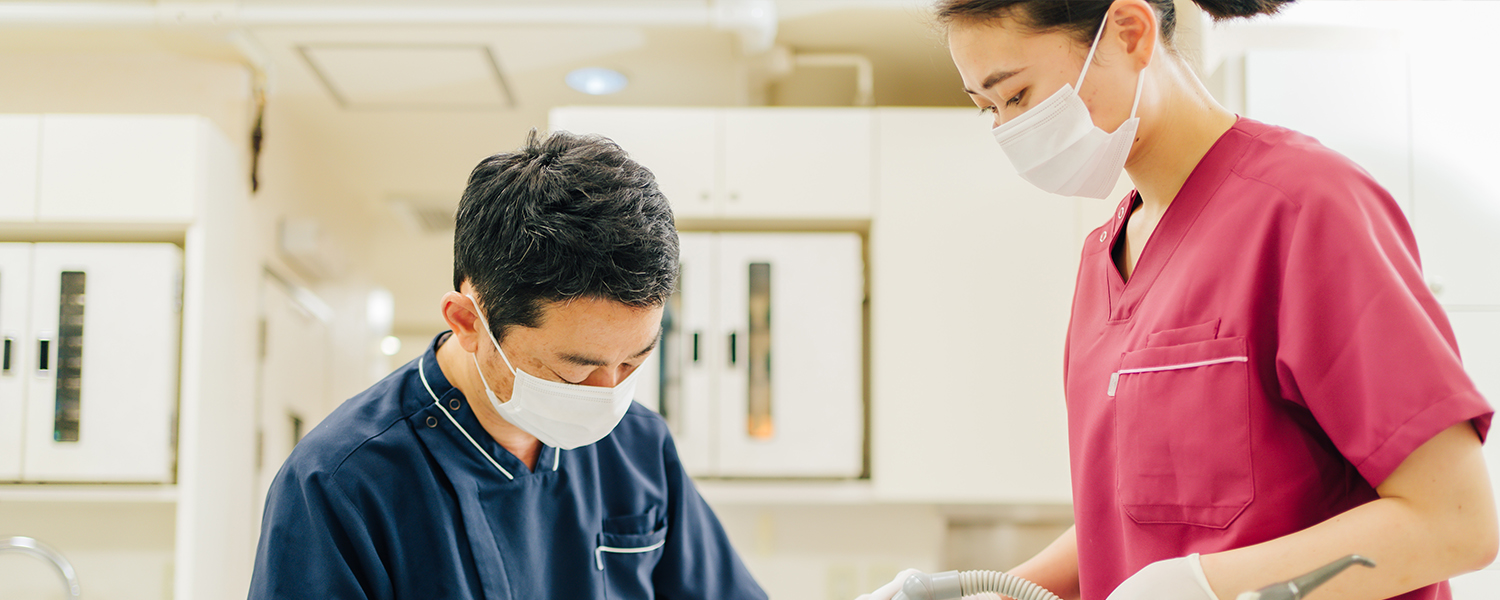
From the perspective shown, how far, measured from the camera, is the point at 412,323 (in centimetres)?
472

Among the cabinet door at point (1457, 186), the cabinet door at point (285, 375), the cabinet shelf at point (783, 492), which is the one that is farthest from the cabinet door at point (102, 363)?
the cabinet door at point (1457, 186)

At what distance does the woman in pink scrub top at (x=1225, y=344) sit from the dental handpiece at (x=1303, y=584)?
0.12ft

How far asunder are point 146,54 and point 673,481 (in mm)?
2059

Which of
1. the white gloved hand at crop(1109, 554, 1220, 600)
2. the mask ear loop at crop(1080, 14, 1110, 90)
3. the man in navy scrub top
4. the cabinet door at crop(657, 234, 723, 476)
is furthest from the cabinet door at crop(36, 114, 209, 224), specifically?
the white gloved hand at crop(1109, 554, 1220, 600)

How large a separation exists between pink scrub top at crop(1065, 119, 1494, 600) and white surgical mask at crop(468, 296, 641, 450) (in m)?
0.52

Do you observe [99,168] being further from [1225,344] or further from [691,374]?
[1225,344]

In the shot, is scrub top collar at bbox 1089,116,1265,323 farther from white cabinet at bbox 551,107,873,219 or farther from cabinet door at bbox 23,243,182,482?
cabinet door at bbox 23,243,182,482

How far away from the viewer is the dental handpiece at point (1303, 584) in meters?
0.68

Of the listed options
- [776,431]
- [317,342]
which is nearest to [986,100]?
[776,431]

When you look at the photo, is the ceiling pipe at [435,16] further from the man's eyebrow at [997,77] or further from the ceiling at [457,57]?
the man's eyebrow at [997,77]

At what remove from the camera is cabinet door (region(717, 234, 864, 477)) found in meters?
2.53

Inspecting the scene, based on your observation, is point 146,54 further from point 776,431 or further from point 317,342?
point 776,431

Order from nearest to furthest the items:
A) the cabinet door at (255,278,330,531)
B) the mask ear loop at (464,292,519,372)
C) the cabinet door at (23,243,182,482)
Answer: the mask ear loop at (464,292,519,372) < the cabinet door at (23,243,182,482) < the cabinet door at (255,278,330,531)

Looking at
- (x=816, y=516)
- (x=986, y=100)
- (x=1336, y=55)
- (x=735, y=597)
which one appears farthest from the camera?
(x=816, y=516)
